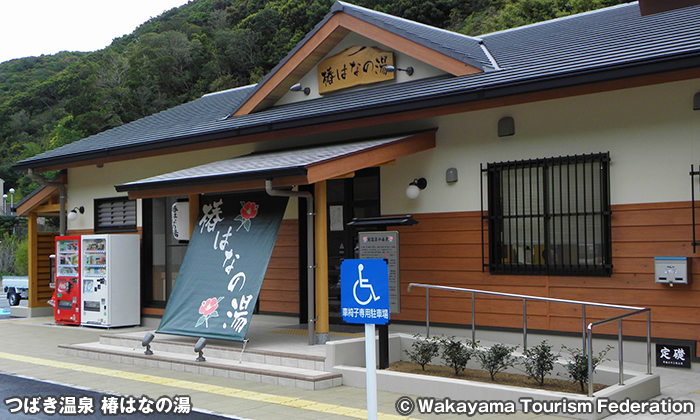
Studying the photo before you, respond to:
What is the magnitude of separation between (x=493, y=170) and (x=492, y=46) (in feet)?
12.6

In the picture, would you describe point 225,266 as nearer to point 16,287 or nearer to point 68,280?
point 68,280

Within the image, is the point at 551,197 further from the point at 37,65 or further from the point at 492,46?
the point at 37,65

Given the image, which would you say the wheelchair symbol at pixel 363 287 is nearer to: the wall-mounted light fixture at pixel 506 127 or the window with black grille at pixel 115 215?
the wall-mounted light fixture at pixel 506 127

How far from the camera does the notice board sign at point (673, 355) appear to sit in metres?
8.23

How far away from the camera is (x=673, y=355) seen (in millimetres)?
8312

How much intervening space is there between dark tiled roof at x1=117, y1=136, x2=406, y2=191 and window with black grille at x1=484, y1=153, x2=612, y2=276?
178 centimetres

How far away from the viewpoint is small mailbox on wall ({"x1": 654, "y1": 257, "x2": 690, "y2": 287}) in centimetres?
813

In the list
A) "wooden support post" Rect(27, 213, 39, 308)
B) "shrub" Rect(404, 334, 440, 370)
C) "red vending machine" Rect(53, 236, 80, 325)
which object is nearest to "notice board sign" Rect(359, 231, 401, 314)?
"shrub" Rect(404, 334, 440, 370)

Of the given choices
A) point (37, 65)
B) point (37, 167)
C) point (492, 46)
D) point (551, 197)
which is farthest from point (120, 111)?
point (551, 197)

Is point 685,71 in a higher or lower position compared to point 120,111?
lower

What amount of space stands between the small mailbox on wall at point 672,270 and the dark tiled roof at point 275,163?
3.91 metres

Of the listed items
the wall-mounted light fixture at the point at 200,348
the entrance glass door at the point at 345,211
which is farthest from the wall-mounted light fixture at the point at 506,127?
the wall-mounted light fixture at the point at 200,348

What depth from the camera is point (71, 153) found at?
50.3 ft

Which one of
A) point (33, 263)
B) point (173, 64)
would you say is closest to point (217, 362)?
point (33, 263)
